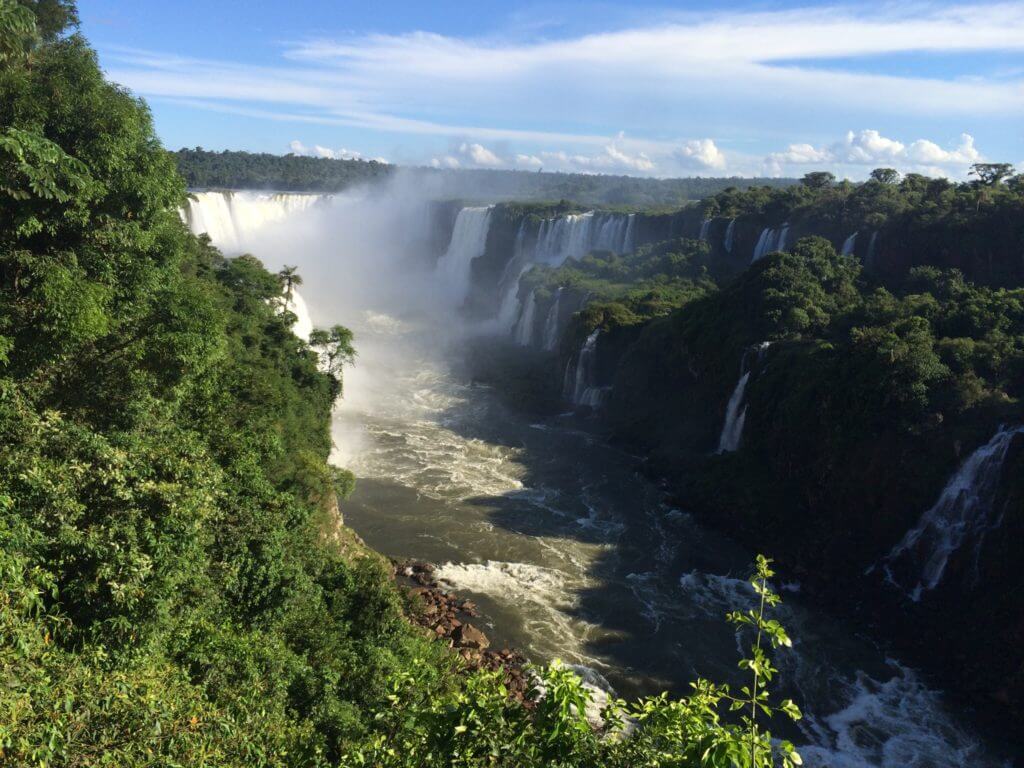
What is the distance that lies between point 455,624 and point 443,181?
4957 inches

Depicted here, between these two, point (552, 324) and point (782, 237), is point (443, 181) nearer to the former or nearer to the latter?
point (552, 324)

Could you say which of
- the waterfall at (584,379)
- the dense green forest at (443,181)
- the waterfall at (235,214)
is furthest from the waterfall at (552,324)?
the dense green forest at (443,181)

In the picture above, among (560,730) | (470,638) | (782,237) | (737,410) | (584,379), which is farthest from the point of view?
(782,237)

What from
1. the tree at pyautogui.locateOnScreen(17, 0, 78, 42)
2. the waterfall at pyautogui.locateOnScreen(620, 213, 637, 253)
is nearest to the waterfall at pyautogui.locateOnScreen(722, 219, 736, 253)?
the waterfall at pyautogui.locateOnScreen(620, 213, 637, 253)

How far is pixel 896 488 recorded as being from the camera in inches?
895

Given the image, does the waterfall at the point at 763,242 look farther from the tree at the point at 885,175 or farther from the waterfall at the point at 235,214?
the waterfall at the point at 235,214

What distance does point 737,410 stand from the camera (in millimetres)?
31172

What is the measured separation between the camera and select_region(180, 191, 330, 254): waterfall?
209ft

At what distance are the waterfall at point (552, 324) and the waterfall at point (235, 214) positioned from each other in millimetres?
29823

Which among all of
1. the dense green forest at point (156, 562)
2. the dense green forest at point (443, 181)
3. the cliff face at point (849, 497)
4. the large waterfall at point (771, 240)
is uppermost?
the dense green forest at point (443, 181)

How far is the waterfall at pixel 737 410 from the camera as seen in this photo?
3081cm

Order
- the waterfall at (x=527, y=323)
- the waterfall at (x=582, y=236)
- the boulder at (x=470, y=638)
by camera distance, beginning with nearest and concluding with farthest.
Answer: the boulder at (x=470, y=638) < the waterfall at (x=527, y=323) < the waterfall at (x=582, y=236)

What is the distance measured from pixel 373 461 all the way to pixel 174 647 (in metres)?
21.4

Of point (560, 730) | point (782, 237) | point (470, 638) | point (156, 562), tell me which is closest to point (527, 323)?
point (782, 237)
